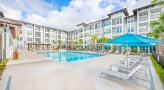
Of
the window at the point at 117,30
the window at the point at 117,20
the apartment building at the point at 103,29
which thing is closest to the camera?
the apartment building at the point at 103,29

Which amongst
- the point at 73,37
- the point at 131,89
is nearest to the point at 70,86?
the point at 131,89

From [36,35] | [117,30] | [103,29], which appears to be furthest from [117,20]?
[36,35]

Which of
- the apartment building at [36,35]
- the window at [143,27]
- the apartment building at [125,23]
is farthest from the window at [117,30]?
the apartment building at [36,35]

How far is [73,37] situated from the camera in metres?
51.0

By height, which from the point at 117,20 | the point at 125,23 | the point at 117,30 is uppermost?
the point at 117,20

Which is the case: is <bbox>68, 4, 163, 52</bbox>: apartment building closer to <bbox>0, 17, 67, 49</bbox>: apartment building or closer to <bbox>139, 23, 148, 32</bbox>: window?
<bbox>139, 23, 148, 32</bbox>: window

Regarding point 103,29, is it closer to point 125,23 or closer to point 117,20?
point 117,20

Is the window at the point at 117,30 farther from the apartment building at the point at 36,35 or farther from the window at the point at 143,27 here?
the apartment building at the point at 36,35

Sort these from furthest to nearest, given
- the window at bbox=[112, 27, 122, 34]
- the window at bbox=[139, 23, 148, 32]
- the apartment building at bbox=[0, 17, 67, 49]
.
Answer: the apartment building at bbox=[0, 17, 67, 49] < the window at bbox=[112, 27, 122, 34] < the window at bbox=[139, 23, 148, 32]

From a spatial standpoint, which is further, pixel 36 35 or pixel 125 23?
pixel 36 35

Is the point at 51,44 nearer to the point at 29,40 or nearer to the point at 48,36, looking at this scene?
the point at 48,36

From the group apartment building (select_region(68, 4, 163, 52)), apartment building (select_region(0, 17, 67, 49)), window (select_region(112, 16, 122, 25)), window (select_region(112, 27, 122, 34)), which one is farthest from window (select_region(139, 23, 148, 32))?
apartment building (select_region(0, 17, 67, 49))

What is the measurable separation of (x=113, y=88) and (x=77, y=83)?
1730mm

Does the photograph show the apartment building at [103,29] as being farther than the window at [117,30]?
No
